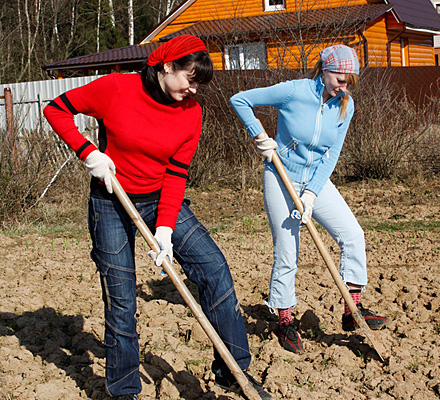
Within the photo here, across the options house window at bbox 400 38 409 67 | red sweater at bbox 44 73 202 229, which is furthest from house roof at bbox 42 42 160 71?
red sweater at bbox 44 73 202 229

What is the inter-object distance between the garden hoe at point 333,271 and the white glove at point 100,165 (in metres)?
1.17

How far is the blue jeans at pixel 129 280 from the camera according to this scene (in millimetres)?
2662

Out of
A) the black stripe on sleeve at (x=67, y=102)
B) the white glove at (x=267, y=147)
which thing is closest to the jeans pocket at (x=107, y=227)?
the black stripe on sleeve at (x=67, y=102)

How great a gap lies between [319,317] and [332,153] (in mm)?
1303

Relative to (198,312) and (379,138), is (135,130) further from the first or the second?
(379,138)

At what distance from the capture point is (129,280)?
106 inches

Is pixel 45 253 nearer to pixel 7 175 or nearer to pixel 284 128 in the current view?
pixel 7 175

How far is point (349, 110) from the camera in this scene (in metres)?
3.51

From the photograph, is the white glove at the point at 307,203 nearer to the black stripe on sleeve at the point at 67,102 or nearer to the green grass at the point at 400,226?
the black stripe on sleeve at the point at 67,102

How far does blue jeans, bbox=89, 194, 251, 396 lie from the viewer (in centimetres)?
266

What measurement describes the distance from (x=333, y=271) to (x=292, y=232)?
34cm

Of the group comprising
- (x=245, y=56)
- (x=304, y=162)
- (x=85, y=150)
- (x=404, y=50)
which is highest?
(x=404, y=50)

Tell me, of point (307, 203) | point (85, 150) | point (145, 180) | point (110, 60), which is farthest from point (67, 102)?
point (110, 60)

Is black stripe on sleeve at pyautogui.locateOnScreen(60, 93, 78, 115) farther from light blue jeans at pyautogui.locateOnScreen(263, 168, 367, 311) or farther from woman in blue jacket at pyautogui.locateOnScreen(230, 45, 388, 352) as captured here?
light blue jeans at pyautogui.locateOnScreen(263, 168, 367, 311)
